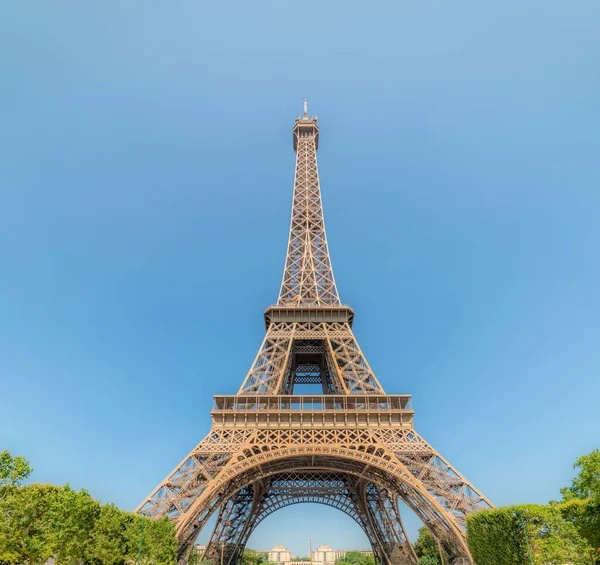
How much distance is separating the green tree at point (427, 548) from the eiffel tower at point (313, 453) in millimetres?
8774

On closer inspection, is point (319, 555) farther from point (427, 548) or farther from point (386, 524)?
point (386, 524)

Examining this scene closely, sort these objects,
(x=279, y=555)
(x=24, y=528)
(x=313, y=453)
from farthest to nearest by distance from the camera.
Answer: (x=279, y=555)
(x=313, y=453)
(x=24, y=528)

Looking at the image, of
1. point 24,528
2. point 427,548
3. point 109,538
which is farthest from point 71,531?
point 427,548

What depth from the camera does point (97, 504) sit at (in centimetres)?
1814

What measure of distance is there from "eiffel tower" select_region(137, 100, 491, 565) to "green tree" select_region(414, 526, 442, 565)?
345 inches

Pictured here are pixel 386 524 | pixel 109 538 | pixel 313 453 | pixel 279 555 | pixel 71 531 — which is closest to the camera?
pixel 71 531

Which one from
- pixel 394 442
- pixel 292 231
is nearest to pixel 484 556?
pixel 394 442

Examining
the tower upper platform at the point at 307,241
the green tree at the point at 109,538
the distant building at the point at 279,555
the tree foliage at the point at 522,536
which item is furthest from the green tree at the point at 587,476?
the distant building at the point at 279,555

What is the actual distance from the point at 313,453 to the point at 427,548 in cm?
3915

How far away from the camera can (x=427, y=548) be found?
49969 millimetres

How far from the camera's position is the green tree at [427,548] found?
4165 centimetres

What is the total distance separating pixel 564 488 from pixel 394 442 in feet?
32.2

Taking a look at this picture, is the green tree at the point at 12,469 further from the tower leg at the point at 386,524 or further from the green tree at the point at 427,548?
the green tree at the point at 427,548

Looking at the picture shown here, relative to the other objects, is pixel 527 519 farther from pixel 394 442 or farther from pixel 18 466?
pixel 18 466
